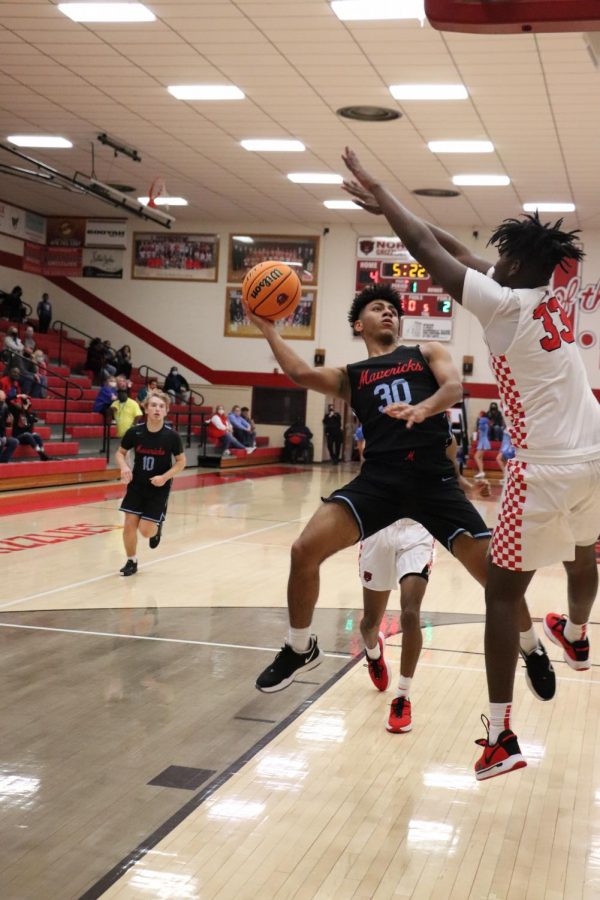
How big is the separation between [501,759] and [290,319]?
23.5 meters

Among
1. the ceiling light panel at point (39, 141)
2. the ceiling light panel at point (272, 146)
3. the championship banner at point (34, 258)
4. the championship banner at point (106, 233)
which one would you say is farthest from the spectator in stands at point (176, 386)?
the ceiling light panel at point (272, 146)

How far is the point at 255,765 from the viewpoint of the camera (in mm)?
4379

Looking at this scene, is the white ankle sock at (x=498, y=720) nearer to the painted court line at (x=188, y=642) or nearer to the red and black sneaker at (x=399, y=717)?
the red and black sneaker at (x=399, y=717)

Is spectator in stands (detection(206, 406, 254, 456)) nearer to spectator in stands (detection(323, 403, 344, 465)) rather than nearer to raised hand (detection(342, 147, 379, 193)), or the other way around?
spectator in stands (detection(323, 403, 344, 465))

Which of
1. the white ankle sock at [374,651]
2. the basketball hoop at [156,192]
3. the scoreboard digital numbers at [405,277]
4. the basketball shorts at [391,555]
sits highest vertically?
the basketball hoop at [156,192]

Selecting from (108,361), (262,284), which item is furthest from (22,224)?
(262,284)

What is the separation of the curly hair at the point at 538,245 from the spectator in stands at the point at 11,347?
1579 centimetres

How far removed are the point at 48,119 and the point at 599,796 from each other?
16387mm

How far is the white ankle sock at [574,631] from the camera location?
4.31 metres

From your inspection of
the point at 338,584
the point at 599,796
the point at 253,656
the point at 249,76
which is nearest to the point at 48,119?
the point at 249,76

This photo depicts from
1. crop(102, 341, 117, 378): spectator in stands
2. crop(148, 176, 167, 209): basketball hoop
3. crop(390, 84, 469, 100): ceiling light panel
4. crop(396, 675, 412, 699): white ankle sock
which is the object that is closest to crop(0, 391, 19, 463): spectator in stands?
crop(148, 176, 167, 209): basketball hoop

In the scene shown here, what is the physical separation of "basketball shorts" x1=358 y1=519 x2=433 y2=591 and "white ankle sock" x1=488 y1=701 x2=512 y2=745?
1.66 meters

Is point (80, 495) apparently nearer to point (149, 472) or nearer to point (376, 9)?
point (149, 472)

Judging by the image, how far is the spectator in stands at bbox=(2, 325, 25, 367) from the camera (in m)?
18.4
